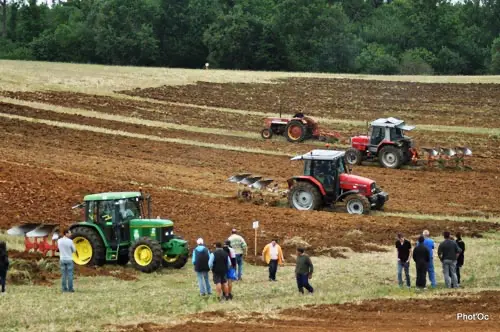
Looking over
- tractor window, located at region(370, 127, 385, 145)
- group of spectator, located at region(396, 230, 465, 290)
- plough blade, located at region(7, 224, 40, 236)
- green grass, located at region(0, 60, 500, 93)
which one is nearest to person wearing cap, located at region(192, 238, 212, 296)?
group of spectator, located at region(396, 230, 465, 290)

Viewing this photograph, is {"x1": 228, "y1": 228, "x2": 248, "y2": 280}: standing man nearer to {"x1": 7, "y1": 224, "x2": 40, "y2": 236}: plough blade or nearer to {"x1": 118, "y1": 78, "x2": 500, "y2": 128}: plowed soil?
{"x1": 7, "y1": 224, "x2": 40, "y2": 236}: plough blade

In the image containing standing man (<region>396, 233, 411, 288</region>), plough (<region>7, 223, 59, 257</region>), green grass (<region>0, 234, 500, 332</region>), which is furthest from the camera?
plough (<region>7, 223, 59, 257</region>)

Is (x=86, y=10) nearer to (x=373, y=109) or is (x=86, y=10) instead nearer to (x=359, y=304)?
(x=373, y=109)

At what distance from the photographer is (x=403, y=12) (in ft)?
403

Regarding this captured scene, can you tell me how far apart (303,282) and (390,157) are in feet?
72.4

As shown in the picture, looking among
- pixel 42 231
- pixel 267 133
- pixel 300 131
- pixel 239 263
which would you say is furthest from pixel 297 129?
pixel 239 263

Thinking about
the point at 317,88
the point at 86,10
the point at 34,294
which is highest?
the point at 86,10

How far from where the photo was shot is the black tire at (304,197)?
3209 centimetres

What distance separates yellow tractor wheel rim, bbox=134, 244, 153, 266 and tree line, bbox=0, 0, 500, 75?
78.7 m

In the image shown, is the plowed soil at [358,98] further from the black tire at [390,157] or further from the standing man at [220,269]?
the standing man at [220,269]

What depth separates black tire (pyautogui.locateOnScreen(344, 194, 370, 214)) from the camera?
31.9 meters

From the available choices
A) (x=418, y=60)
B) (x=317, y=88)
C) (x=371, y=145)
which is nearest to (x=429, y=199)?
(x=371, y=145)

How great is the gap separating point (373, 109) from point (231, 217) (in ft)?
120

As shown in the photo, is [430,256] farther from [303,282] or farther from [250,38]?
[250,38]
